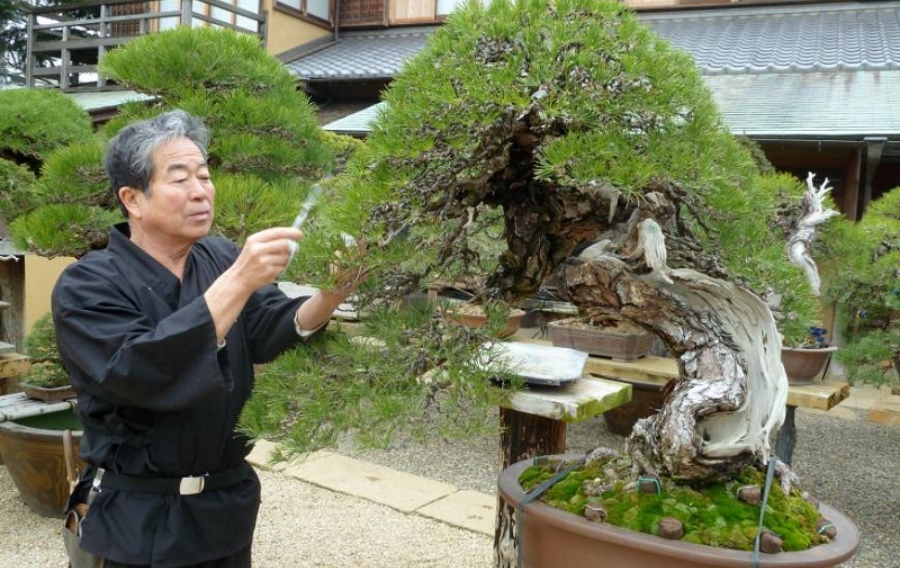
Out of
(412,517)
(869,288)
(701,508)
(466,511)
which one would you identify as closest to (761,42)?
(869,288)

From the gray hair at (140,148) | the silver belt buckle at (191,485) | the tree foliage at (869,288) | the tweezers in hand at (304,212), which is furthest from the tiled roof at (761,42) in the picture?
the silver belt buckle at (191,485)

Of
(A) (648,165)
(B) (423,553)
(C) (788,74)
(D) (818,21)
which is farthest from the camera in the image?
(D) (818,21)

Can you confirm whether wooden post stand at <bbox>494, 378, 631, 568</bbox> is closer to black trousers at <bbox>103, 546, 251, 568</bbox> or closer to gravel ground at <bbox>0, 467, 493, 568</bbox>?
black trousers at <bbox>103, 546, 251, 568</bbox>

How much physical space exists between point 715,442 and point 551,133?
64cm

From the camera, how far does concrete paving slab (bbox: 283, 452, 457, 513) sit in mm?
3398

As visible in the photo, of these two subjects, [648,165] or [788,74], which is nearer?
[648,165]

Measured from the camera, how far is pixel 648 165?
117 cm

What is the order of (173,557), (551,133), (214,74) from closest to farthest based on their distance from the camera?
(551,133), (173,557), (214,74)

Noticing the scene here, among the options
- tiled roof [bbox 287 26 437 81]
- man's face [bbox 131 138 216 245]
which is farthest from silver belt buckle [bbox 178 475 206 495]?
tiled roof [bbox 287 26 437 81]

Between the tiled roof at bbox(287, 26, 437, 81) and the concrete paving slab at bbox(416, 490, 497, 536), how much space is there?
13.9ft

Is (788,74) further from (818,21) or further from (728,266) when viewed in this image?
(728,266)

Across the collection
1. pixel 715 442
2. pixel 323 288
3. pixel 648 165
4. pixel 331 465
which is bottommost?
pixel 331 465

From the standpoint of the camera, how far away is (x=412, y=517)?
320 centimetres

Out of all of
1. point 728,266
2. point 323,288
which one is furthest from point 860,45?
point 323,288
